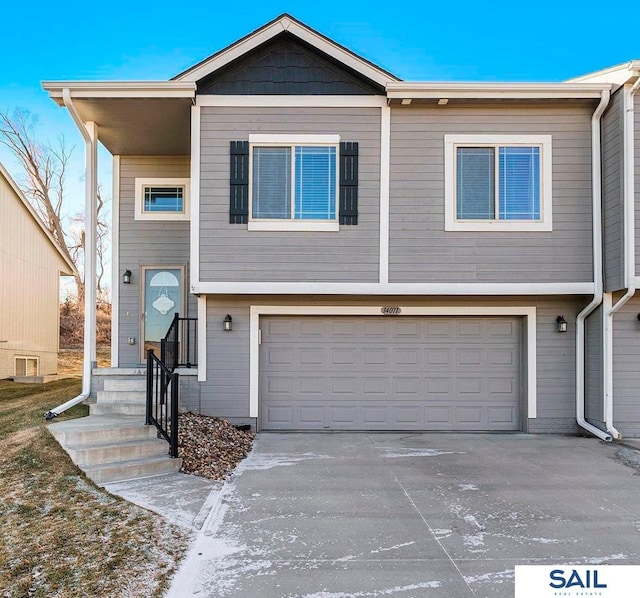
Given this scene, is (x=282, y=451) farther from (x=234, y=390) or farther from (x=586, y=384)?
(x=586, y=384)

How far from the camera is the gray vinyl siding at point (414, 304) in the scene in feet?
25.1

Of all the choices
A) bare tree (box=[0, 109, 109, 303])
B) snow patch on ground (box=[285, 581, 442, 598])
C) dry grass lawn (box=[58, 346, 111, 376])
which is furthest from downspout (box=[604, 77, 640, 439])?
bare tree (box=[0, 109, 109, 303])

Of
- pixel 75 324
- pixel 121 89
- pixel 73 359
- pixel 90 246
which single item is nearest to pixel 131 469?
pixel 90 246

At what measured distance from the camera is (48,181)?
24094mm

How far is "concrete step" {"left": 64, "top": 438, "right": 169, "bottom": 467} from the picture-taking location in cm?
509

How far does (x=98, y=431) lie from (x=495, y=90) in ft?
22.3

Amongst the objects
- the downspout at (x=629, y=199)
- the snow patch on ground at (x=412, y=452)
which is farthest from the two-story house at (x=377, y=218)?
the snow patch on ground at (x=412, y=452)

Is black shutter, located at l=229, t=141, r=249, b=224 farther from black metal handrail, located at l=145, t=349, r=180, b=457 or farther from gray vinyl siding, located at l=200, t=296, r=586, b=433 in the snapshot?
black metal handrail, located at l=145, t=349, r=180, b=457

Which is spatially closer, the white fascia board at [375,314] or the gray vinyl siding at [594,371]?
the gray vinyl siding at [594,371]

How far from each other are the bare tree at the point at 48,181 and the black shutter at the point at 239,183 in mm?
17139

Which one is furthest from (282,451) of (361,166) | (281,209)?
(361,166)

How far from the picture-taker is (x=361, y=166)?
7.52m

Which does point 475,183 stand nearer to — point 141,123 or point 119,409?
point 141,123

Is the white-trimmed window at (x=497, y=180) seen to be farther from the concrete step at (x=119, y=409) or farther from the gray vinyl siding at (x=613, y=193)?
the concrete step at (x=119, y=409)
